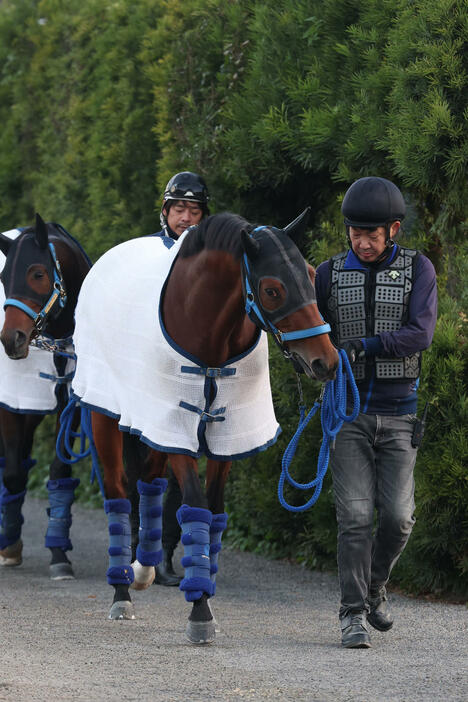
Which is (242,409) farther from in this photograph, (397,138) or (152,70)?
(152,70)

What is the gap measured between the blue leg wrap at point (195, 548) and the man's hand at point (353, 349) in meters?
0.95

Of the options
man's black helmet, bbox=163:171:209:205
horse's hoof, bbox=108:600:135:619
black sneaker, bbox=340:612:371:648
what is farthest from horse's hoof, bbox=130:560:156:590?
man's black helmet, bbox=163:171:209:205

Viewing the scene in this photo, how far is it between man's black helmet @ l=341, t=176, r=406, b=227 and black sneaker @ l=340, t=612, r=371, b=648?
1.76 meters

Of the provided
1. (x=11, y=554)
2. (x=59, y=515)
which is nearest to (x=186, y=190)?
(x=59, y=515)

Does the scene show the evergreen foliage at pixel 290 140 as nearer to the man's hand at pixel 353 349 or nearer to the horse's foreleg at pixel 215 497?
the man's hand at pixel 353 349

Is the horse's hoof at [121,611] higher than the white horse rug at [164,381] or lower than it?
lower

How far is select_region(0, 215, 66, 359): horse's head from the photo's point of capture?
6.52 m

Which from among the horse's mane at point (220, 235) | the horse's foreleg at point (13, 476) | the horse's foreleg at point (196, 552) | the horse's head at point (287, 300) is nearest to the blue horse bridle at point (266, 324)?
the horse's head at point (287, 300)

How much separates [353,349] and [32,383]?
2808mm

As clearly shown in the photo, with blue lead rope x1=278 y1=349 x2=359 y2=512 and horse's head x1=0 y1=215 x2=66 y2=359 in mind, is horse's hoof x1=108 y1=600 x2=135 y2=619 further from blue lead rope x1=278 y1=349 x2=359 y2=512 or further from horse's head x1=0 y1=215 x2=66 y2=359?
horse's head x1=0 y1=215 x2=66 y2=359

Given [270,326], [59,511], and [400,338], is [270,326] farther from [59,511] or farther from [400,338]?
[59,511]

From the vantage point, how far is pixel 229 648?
526cm

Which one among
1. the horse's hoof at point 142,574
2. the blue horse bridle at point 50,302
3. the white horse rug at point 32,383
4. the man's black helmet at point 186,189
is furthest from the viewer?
the white horse rug at point 32,383

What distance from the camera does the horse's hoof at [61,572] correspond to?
7.39 meters
